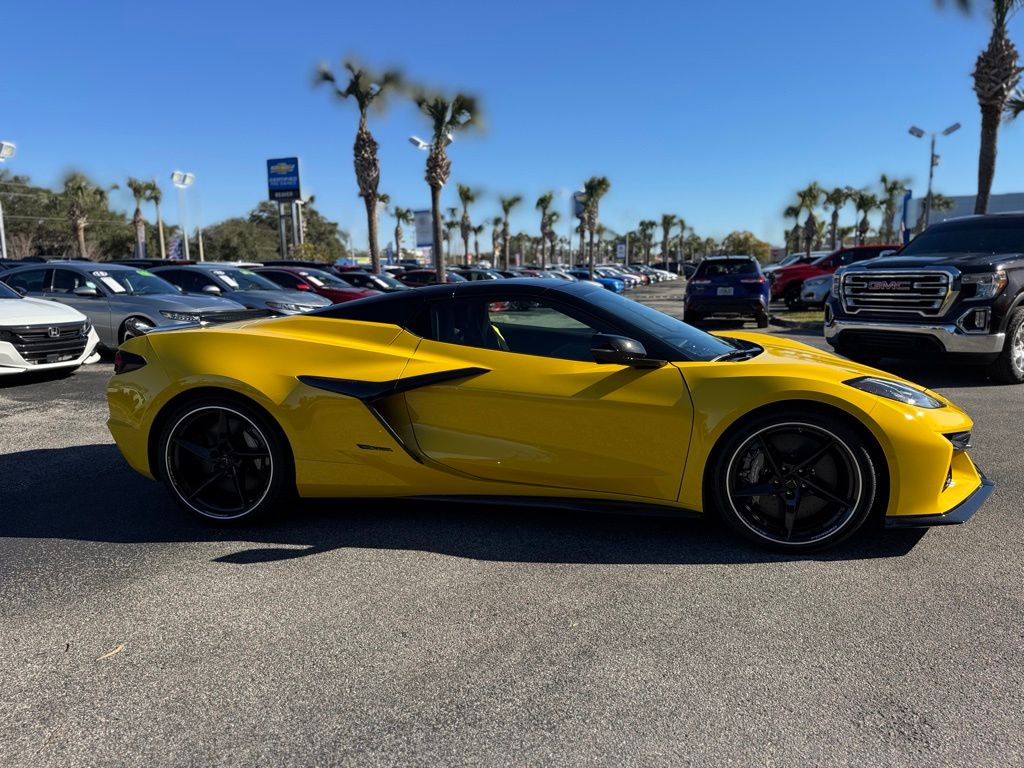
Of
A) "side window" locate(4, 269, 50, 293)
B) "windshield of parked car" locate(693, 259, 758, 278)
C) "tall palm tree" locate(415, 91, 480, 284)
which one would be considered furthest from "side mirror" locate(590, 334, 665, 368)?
"tall palm tree" locate(415, 91, 480, 284)

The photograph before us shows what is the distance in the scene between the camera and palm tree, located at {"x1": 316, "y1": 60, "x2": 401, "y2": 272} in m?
28.0

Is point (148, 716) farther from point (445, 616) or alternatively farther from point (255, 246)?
point (255, 246)

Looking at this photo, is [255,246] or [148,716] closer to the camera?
[148,716]

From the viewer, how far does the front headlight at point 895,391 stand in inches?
129

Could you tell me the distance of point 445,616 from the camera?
2.84 metres

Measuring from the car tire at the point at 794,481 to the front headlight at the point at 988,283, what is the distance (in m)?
5.37

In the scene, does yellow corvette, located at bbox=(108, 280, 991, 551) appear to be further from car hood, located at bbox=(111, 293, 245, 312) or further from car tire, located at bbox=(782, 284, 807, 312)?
car tire, located at bbox=(782, 284, 807, 312)

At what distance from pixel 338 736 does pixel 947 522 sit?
274cm

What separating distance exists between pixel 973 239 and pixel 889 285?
1785 mm

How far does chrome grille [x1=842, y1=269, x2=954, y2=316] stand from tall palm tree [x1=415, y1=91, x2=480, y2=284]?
20710 millimetres

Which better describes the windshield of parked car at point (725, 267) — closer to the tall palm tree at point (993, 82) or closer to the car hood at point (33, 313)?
the tall palm tree at point (993, 82)

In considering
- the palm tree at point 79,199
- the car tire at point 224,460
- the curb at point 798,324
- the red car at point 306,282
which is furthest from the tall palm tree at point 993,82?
the palm tree at point 79,199

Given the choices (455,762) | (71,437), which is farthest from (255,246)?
(455,762)

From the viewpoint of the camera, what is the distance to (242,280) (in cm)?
1311
